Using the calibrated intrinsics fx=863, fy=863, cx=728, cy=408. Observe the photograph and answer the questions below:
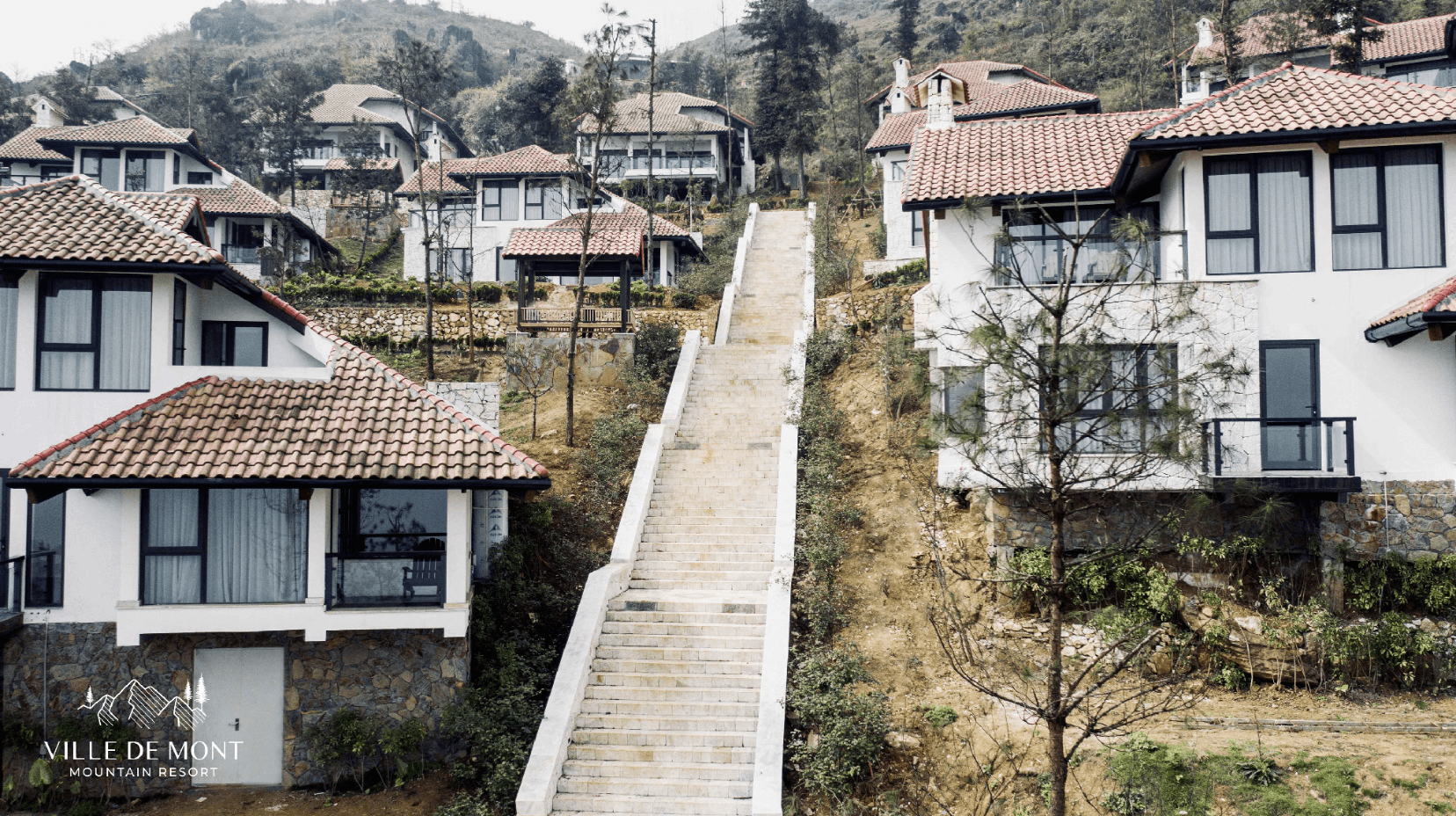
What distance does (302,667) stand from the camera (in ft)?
45.1

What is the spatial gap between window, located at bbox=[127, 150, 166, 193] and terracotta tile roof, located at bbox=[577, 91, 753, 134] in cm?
2067

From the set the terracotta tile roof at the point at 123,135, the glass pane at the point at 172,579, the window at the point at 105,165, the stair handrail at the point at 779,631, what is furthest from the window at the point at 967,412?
the window at the point at 105,165

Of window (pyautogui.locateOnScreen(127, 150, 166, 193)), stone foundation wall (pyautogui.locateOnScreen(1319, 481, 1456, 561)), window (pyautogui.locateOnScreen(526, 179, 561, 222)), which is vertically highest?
window (pyautogui.locateOnScreen(127, 150, 166, 193))

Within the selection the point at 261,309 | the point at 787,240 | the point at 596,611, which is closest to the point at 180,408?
the point at 261,309

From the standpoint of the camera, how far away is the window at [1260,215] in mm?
15086

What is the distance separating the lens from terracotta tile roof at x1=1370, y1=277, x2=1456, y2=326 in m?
13.2

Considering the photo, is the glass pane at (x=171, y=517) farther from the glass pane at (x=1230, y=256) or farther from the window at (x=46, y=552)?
the glass pane at (x=1230, y=256)

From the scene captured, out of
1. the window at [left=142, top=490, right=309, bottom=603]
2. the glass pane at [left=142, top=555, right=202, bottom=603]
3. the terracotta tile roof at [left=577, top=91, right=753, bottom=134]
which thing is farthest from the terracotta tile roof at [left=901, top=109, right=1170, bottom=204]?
the terracotta tile roof at [left=577, top=91, right=753, bottom=134]

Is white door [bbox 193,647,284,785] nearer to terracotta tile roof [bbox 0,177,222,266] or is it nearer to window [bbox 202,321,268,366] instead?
window [bbox 202,321,268,366]

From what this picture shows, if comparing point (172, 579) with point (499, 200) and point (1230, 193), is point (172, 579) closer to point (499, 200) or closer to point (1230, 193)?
point (1230, 193)

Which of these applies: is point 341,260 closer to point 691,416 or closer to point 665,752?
point 691,416

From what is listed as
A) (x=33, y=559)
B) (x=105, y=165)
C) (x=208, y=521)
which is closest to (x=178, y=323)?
(x=208, y=521)

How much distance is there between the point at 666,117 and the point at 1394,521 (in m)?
46.8

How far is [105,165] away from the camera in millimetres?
42031
